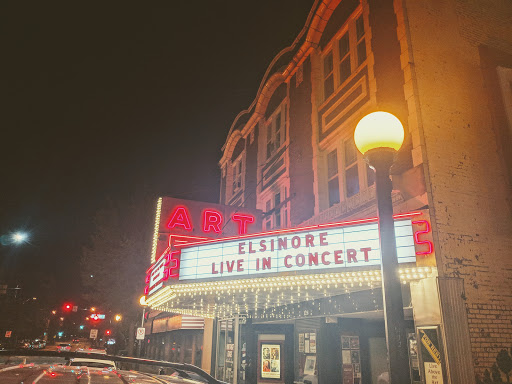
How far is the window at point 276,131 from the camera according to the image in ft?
55.9

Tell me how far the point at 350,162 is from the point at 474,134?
11.0 feet

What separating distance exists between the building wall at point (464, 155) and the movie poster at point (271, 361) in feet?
29.1

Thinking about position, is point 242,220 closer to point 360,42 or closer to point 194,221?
point 194,221

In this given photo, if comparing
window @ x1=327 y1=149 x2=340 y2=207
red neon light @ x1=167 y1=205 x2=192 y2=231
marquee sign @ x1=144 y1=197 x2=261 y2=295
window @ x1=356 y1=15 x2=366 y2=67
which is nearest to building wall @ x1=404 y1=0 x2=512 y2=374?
window @ x1=356 y1=15 x2=366 y2=67

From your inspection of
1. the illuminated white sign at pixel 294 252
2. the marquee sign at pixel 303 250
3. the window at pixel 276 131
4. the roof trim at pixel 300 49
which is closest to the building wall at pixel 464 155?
the marquee sign at pixel 303 250

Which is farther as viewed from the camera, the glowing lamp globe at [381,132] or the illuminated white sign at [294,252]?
the illuminated white sign at [294,252]

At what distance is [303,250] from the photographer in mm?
9078

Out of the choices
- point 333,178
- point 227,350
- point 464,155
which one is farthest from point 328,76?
point 227,350

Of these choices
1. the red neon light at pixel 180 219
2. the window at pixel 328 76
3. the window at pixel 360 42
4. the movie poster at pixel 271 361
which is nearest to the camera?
the window at pixel 360 42

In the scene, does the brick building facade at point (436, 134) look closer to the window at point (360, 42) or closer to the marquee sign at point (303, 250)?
the window at point (360, 42)

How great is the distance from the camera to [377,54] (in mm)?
10719

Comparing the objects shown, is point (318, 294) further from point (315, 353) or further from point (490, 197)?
point (490, 197)

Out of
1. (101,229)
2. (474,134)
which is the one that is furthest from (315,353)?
(101,229)

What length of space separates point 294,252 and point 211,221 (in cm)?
740
